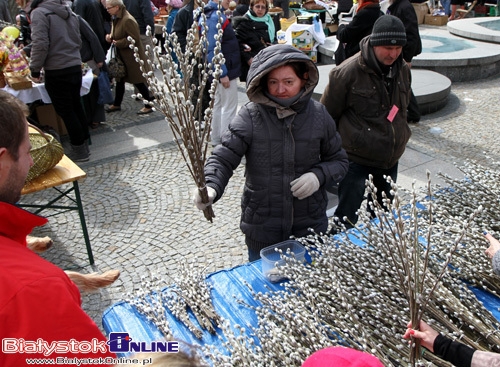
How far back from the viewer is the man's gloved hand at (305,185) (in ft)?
8.02

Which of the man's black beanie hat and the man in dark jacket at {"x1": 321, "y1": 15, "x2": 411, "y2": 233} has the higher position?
the man's black beanie hat

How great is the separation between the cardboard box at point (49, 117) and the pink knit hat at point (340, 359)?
618 centimetres

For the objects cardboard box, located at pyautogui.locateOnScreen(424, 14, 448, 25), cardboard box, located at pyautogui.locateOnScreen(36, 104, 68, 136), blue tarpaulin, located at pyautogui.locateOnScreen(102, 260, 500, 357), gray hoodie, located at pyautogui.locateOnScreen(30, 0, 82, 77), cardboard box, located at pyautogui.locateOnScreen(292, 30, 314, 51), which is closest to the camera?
blue tarpaulin, located at pyautogui.locateOnScreen(102, 260, 500, 357)

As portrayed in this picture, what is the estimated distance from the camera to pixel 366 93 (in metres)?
3.16

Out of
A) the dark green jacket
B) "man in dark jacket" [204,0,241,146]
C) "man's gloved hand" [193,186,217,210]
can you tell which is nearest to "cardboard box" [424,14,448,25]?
"man in dark jacket" [204,0,241,146]

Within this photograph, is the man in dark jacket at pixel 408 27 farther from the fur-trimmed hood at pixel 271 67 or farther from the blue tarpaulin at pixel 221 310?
the blue tarpaulin at pixel 221 310

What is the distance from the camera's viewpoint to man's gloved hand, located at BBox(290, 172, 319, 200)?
2443 mm

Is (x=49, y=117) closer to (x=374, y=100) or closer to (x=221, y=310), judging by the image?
(x=374, y=100)

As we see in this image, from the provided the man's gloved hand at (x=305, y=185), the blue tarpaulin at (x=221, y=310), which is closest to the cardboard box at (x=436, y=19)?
the man's gloved hand at (x=305, y=185)

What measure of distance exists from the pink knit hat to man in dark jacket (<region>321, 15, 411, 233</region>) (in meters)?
1.93

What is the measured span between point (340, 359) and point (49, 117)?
20.7ft

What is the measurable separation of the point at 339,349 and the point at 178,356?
457 millimetres

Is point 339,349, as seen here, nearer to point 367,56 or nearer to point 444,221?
point 444,221

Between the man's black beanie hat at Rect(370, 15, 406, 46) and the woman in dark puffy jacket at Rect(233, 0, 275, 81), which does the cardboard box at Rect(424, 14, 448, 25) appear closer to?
the woman in dark puffy jacket at Rect(233, 0, 275, 81)
